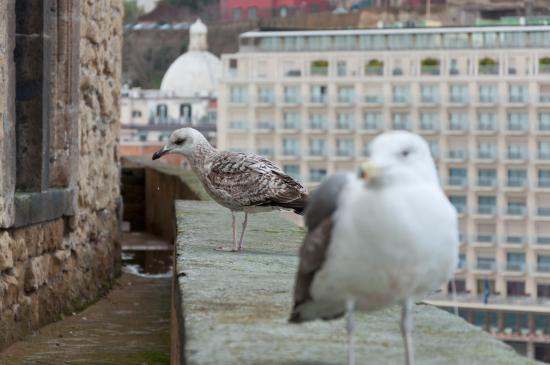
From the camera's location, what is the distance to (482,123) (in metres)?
94.1

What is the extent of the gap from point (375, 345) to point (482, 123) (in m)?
91.5

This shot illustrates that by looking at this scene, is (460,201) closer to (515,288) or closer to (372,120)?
(515,288)

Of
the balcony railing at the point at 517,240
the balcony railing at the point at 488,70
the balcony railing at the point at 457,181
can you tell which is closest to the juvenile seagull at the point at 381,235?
the balcony railing at the point at 457,181

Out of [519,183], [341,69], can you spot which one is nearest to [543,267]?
[519,183]

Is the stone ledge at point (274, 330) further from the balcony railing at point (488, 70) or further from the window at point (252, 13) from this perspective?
the window at point (252, 13)

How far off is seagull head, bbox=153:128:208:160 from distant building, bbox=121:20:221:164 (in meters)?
91.6

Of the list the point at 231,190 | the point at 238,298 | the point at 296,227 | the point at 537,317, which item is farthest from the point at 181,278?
the point at 537,317

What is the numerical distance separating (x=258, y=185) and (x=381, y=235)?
308 cm

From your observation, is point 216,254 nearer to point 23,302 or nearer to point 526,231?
point 23,302

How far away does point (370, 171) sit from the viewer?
3000 mm

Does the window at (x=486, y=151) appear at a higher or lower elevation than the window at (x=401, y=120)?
lower

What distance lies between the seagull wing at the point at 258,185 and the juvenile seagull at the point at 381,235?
9.16 ft

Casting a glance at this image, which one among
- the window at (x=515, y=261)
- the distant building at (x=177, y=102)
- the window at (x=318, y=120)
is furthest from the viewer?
the distant building at (x=177, y=102)

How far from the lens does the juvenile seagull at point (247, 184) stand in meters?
6.09
